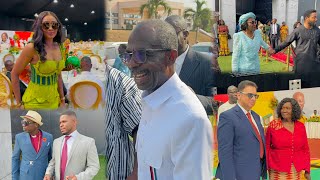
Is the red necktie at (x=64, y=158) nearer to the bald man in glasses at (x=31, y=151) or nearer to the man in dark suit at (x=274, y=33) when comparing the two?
the bald man in glasses at (x=31, y=151)

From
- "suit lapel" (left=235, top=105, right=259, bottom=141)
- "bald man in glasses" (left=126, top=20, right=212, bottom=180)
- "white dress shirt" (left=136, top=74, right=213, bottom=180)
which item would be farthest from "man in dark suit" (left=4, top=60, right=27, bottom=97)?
"suit lapel" (left=235, top=105, right=259, bottom=141)

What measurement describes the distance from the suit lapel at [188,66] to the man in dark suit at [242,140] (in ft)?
1.46

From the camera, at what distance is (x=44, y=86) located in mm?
2439

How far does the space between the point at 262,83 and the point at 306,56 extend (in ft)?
1.19

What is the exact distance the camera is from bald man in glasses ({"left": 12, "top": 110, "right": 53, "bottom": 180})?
2.53 m

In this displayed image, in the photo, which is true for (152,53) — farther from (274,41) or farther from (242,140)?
(274,41)

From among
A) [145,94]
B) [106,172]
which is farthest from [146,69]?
[106,172]

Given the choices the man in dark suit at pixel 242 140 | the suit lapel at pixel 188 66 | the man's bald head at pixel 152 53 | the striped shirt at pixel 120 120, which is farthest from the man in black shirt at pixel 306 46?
the man's bald head at pixel 152 53

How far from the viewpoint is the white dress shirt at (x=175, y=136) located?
1.61m

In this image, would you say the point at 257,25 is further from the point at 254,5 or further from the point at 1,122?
the point at 1,122

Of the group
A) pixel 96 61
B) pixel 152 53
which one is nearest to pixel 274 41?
pixel 96 61

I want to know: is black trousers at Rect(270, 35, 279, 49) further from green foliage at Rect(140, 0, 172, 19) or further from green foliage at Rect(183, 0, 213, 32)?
green foliage at Rect(140, 0, 172, 19)

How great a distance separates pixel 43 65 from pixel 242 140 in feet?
3.63

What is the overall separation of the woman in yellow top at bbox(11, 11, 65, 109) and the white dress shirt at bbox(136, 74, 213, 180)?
0.83 meters
